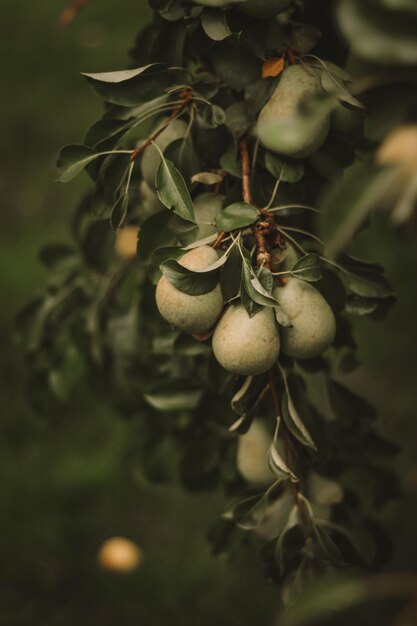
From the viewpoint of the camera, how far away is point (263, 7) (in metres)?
0.99

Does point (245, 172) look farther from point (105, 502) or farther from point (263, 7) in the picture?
point (105, 502)

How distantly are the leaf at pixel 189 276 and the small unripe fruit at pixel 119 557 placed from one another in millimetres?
1291

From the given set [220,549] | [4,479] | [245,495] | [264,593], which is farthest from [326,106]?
[4,479]

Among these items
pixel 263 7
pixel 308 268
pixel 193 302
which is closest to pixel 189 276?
pixel 193 302

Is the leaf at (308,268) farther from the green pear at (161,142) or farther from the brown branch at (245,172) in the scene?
the green pear at (161,142)

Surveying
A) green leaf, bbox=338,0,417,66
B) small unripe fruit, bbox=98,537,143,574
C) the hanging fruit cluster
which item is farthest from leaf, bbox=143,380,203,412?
small unripe fruit, bbox=98,537,143,574

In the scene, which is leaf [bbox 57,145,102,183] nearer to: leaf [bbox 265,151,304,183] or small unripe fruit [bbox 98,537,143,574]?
leaf [bbox 265,151,304,183]

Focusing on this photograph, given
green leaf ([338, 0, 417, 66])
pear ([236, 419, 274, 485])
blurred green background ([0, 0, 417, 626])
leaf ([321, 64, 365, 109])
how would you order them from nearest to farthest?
green leaf ([338, 0, 417, 66]) < leaf ([321, 64, 365, 109]) < pear ([236, 419, 274, 485]) < blurred green background ([0, 0, 417, 626])

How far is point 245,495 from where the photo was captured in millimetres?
1173

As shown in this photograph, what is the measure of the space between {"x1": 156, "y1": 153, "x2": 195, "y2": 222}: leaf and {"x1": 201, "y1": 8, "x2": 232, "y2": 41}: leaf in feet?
0.61

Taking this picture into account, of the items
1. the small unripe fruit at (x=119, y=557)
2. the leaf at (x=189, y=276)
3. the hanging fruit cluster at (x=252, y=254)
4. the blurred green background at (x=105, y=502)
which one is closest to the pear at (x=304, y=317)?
the hanging fruit cluster at (x=252, y=254)

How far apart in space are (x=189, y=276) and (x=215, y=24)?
0.37 metres

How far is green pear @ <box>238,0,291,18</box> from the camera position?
985 millimetres

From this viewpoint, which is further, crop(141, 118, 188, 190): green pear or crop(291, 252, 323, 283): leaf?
crop(141, 118, 188, 190): green pear
